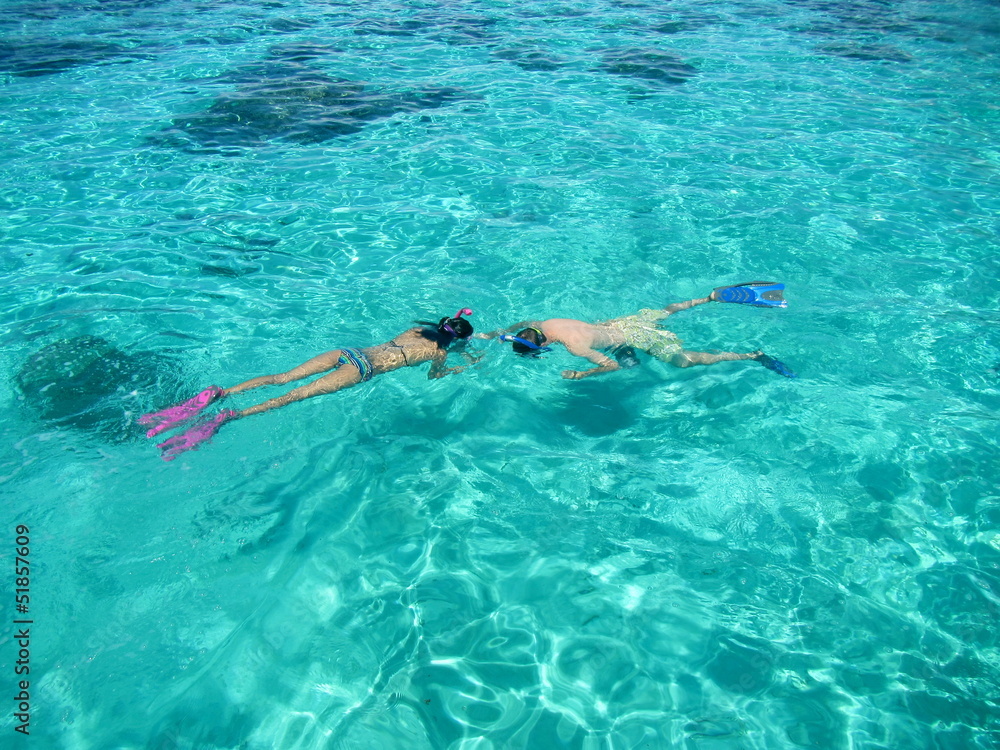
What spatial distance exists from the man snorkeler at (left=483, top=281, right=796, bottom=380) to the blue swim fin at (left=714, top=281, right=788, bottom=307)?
80cm

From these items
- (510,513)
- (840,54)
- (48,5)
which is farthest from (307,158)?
(48,5)

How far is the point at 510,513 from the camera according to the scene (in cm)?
515

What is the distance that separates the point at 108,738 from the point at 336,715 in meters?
1.32

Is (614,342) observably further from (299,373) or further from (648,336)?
(299,373)

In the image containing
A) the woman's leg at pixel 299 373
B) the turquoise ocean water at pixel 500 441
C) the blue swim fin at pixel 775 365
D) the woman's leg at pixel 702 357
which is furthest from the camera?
the woman's leg at pixel 702 357

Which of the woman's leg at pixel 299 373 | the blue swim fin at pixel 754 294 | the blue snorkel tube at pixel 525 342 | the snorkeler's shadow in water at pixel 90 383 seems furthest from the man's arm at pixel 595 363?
the snorkeler's shadow in water at pixel 90 383

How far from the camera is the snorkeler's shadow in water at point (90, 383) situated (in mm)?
5781

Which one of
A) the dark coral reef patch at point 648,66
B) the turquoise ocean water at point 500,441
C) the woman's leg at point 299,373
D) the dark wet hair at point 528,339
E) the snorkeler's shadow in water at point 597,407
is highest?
the dark coral reef patch at point 648,66

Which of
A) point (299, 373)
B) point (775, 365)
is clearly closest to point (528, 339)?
point (299, 373)

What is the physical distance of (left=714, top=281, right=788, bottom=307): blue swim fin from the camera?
739 centimetres

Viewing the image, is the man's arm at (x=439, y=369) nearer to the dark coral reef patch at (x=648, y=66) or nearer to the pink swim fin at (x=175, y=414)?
the pink swim fin at (x=175, y=414)

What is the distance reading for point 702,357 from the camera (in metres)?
6.84

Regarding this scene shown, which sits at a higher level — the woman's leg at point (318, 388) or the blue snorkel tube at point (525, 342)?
the blue snorkel tube at point (525, 342)

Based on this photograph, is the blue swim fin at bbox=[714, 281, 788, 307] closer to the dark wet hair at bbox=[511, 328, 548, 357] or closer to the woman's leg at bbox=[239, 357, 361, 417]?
the dark wet hair at bbox=[511, 328, 548, 357]
